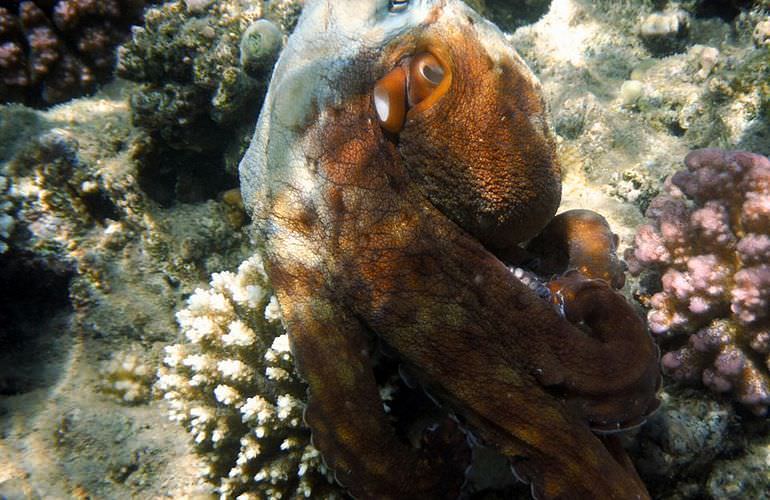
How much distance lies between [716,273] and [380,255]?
Answer: 2196mm

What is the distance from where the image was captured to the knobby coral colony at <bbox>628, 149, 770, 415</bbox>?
256 centimetres

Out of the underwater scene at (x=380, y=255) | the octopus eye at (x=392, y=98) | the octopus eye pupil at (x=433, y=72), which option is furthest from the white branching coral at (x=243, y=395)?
the octopus eye pupil at (x=433, y=72)

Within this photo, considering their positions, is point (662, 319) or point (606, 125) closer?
point (662, 319)

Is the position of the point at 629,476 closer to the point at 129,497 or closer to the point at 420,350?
the point at 420,350

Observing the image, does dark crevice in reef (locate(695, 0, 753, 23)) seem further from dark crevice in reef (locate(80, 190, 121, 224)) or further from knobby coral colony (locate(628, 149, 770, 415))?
dark crevice in reef (locate(80, 190, 121, 224))

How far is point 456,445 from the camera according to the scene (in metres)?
2.06

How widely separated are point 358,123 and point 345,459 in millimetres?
1563

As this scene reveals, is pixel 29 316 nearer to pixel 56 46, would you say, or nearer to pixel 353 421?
Answer: pixel 56 46

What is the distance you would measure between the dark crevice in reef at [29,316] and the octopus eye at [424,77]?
10.8 ft

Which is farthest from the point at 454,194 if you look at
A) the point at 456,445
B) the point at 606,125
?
the point at 606,125

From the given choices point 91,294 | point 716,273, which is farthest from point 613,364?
point 91,294

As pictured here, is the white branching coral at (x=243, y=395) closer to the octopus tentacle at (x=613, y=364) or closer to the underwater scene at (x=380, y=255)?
the underwater scene at (x=380, y=255)

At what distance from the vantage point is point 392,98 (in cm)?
200

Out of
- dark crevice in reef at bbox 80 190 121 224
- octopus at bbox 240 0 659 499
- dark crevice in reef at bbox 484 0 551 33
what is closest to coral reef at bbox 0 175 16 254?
dark crevice in reef at bbox 80 190 121 224
